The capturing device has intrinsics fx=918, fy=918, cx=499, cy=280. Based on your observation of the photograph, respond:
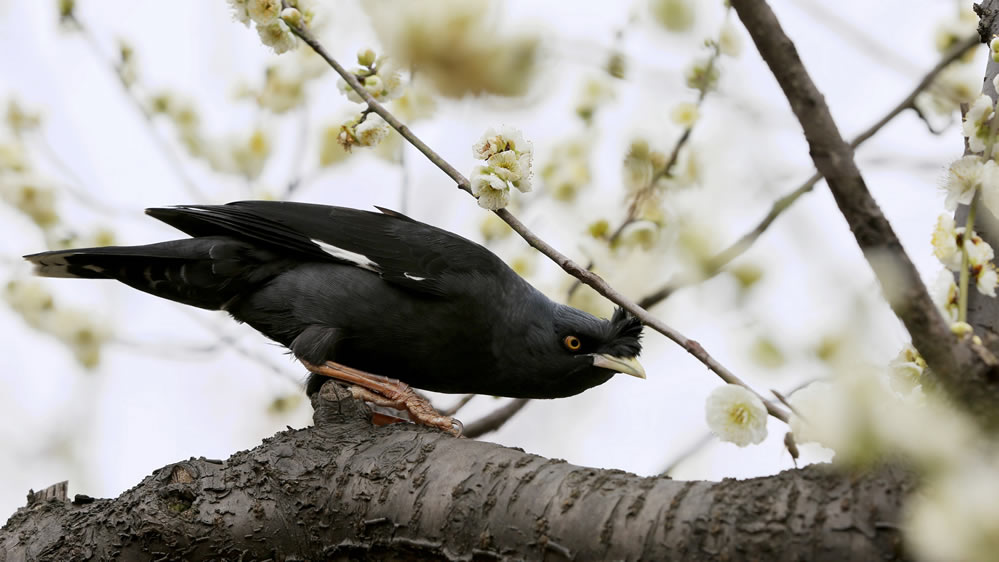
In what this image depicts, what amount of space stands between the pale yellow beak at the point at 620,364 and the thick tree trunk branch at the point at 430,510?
4.51 feet

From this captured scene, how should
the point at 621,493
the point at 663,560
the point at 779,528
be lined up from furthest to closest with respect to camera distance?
the point at 621,493
the point at 663,560
the point at 779,528

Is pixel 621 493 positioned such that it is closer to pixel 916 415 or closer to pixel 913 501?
pixel 913 501

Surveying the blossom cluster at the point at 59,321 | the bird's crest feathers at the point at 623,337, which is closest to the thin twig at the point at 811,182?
the bird's crest feathers at the point at 623,337

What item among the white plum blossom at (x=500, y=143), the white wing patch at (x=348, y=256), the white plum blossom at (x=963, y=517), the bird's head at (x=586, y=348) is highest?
the white wing patch at (x=348, y=256)

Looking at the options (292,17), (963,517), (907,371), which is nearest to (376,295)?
(292,17)

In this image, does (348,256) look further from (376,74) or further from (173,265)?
(376,74)

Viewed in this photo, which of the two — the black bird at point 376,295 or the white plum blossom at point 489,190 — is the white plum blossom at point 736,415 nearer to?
the white plum blossom at point 489,190

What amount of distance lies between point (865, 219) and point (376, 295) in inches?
105

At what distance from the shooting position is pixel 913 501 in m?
1.78

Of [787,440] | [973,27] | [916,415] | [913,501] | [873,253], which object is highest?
[973,27]

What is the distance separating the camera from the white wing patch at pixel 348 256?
13.7 feet

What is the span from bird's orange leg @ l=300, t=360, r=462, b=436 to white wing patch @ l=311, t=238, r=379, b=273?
48cm

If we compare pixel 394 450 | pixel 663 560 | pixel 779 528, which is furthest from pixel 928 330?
pixel 394 450

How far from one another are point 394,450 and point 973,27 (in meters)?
3.23
